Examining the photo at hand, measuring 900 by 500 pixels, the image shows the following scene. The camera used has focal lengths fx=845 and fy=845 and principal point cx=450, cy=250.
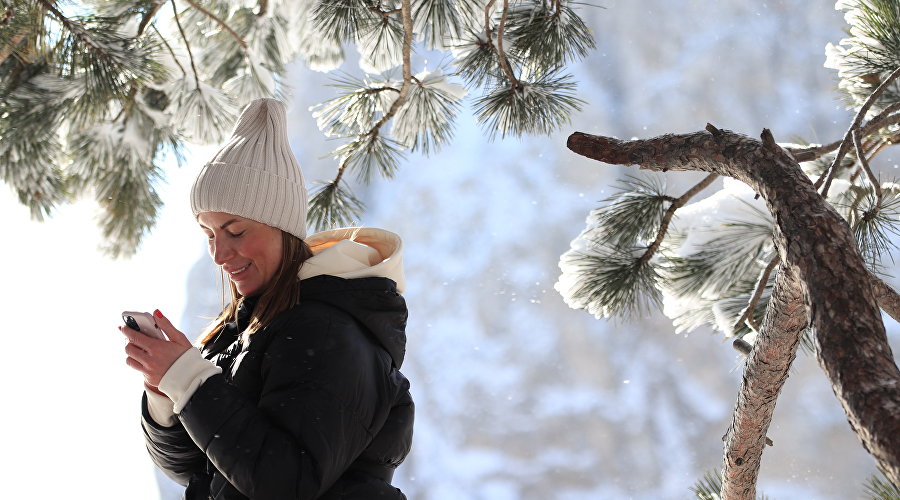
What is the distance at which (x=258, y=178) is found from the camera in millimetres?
646

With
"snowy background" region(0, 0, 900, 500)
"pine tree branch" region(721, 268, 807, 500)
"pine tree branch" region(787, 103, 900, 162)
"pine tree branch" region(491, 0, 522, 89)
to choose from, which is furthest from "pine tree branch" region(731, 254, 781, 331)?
"snowy background" region(0, 0, 900, 500)

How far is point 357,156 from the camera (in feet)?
3.94

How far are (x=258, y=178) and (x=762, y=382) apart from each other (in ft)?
1.27

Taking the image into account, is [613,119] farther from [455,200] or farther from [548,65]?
[548,65]

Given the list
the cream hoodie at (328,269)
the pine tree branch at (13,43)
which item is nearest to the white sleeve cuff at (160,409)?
the cream hoodie at (328,269)

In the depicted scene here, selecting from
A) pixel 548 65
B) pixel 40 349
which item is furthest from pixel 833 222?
pixel 40 349

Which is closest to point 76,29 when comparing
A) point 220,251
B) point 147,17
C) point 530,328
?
point 147,17

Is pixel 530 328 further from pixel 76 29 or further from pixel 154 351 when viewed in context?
pixel 154 351

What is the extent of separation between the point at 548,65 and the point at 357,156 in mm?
301

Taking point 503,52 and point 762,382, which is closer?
point 762,382

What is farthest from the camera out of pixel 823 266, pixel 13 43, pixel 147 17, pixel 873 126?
pixel 147 17

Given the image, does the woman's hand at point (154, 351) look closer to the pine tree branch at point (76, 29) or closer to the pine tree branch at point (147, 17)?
the pine tree branch at point (76, 29)

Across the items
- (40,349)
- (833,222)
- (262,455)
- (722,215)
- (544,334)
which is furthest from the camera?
(544,334)

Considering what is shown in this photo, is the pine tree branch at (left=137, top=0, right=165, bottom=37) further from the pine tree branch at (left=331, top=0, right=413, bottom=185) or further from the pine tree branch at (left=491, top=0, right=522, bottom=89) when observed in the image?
the pine tree branch at (left=491, top=0, right=522, bottom=89)
